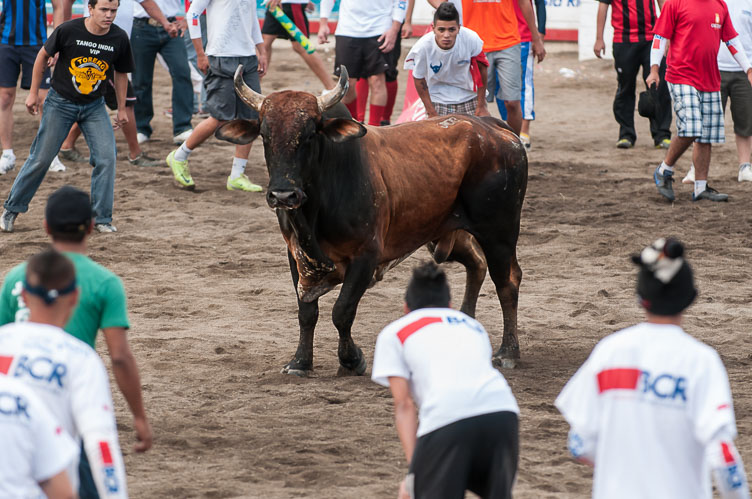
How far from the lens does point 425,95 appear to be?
1049 cm

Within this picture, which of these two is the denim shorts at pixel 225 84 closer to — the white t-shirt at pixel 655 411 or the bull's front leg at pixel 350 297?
the bull's front leg at pixel 350 297

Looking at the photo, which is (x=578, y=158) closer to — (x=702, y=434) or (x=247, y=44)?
(x=247, y=44)

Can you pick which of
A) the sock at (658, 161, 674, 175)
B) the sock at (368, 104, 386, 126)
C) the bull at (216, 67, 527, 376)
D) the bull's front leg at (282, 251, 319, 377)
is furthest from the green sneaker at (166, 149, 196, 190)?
the bull's front leg at (282, 251, 319, 377)

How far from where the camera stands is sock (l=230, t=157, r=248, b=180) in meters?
12.3

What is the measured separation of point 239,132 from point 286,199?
78 centimetres

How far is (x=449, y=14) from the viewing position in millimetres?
10289

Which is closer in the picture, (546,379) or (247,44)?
(546,379)

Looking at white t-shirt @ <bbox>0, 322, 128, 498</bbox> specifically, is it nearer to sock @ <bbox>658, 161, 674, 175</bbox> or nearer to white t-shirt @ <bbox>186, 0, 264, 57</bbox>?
white t-shirt @ <bbox>186, 0, 264, 57</bbox>

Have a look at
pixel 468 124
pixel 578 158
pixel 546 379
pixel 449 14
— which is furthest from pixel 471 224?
pixel 578 158

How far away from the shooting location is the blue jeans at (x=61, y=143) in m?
10.1

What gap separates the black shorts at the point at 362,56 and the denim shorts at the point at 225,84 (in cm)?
191

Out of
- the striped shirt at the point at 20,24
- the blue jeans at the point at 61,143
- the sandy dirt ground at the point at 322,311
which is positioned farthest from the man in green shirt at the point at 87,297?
the striped shirt at the point at 20,24

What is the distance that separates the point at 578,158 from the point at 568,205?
8.74 ft

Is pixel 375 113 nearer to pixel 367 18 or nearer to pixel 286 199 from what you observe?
pixel 367 18
